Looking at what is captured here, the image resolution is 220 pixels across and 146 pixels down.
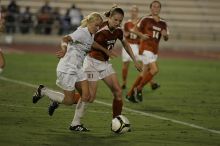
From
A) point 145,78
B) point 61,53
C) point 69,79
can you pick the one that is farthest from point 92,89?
point 145,78

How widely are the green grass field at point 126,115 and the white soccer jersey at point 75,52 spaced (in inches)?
44.3

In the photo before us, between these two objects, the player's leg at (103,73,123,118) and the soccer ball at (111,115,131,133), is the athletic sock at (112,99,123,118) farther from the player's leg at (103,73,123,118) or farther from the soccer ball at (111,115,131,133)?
the soccer ball at (111,115,131,133)

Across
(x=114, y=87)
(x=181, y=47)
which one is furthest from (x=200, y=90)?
(x=181, y=47)

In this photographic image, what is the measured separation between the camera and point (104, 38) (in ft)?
39.6

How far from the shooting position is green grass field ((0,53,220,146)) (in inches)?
430

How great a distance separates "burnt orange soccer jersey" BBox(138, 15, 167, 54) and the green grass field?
1379mm

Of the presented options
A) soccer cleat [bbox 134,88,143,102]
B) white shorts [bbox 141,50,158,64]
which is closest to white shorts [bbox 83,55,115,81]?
soccer cleat [bbox 134,88,143,102]

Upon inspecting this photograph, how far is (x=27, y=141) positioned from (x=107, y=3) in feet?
95.5

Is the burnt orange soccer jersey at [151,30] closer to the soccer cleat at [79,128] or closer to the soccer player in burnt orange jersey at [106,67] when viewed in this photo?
the soccer player in burnt orange jersey at [106,67]

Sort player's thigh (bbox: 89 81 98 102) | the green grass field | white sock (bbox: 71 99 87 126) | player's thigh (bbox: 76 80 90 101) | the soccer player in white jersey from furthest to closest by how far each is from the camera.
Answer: player's thigh (bbox: 89 81 98 102), white sock (bbox: 71 99 87 126), player's thigh (bbox: 76 80 90 101), the soccer player in white jersey, the green grass field

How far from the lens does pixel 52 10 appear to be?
120 ft

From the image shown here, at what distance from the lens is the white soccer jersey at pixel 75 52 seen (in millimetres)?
11508

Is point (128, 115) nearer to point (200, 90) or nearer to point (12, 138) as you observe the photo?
point (12, 138)

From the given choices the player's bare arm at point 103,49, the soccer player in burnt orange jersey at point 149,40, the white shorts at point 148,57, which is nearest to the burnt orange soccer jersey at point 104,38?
the player's bare arm at point 103,49
